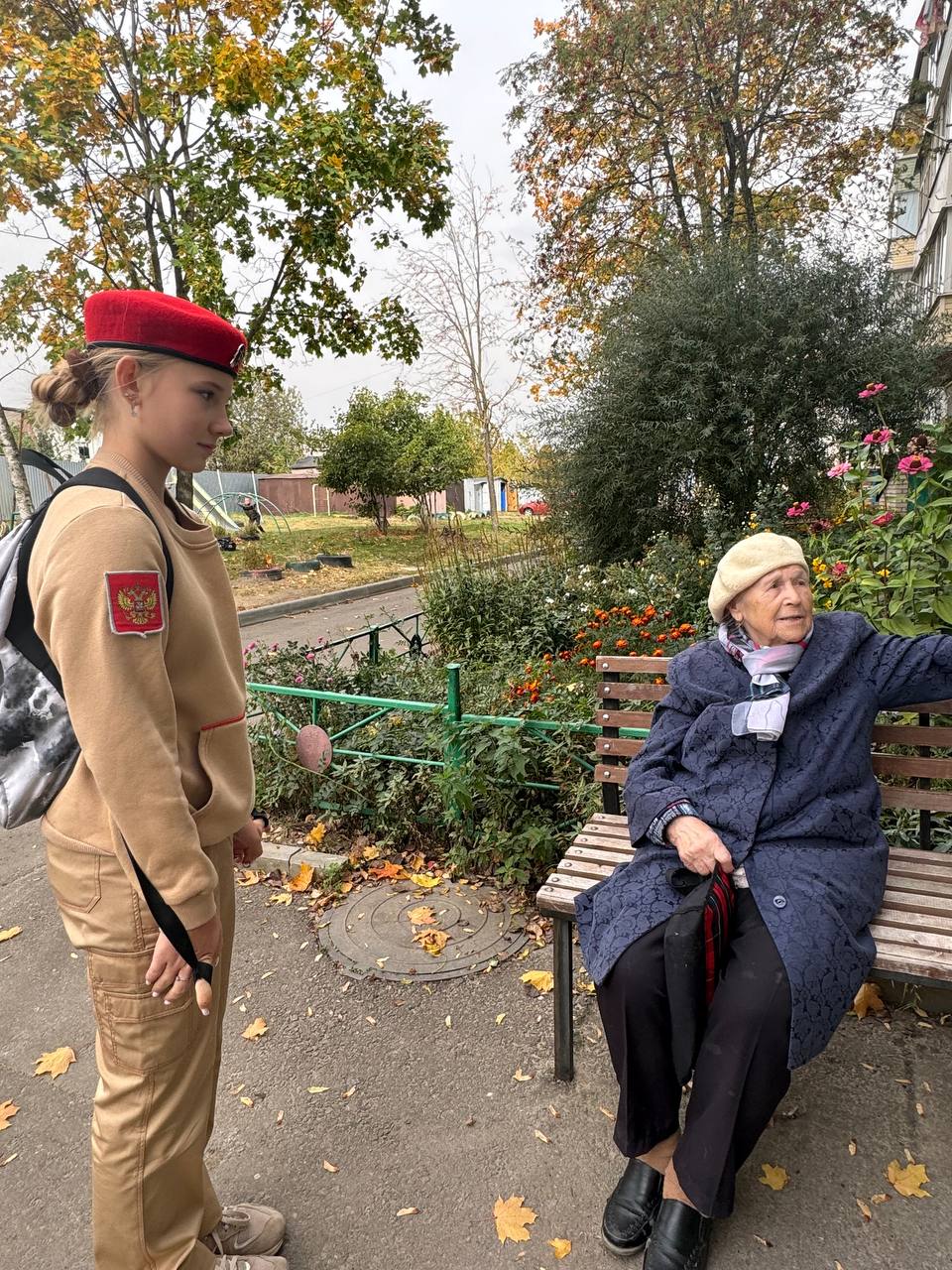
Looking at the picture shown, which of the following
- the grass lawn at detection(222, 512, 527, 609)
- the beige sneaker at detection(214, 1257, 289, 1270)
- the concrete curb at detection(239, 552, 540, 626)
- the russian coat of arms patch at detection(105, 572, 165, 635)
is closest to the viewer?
the russian coat of arms patch at detection(105, 572, 165, 635)

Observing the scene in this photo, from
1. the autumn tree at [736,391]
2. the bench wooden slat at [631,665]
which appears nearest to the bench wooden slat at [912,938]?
the bench wooden slat at [631,665]

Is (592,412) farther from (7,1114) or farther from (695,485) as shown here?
(7,1114)

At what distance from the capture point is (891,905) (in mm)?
2039

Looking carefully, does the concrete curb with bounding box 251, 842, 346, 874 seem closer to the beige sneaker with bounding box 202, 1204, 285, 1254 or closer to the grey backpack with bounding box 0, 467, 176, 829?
the beige sneaker with bounding box 202, 1204, 285, 1254

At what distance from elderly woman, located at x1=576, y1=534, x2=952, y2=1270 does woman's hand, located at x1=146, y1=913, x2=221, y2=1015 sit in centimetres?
98

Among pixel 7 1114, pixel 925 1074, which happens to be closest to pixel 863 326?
pixel 925 1074

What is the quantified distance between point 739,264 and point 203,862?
30.0 ft

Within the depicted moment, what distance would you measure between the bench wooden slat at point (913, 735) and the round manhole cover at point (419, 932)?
4.93 feet

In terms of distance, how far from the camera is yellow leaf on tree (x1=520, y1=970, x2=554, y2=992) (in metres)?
2.72

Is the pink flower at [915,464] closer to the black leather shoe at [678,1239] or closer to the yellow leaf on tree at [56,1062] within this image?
the black leather shoe at [678,1239]

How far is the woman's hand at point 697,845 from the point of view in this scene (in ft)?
6.40

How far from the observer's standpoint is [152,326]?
133 cm

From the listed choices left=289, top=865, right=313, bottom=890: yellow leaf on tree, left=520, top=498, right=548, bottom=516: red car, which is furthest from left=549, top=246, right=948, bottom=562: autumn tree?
left=289, top=865, right=313, bottom=890: yellow leaf on tree

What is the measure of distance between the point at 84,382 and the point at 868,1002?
2796mm
